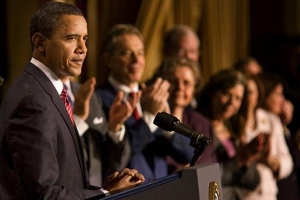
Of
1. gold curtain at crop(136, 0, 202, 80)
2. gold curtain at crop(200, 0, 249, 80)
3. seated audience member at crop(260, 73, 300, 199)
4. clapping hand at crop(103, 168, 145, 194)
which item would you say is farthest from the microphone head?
gold curtain at crop(200, 0, 249, 80)

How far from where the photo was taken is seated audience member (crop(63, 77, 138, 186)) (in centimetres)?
396

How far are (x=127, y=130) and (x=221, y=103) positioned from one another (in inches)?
32.0

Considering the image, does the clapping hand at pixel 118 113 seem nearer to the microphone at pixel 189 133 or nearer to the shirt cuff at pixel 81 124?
the shirt cuff at pixel 81 124

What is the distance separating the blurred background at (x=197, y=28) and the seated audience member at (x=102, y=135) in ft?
3.17

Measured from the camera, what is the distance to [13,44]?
16.0 ft

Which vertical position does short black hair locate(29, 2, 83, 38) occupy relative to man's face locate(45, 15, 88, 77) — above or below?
above

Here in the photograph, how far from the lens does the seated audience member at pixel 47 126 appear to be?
258 cm

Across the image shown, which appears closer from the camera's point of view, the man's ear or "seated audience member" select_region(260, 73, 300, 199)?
the man's ear

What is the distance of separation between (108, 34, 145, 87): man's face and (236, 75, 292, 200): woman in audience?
871mm

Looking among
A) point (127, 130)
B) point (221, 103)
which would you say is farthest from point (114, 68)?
point (221, 103)

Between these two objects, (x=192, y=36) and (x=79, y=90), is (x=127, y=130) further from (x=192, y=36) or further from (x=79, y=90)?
(x=192, y=36)

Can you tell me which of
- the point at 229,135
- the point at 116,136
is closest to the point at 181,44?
the point at 229,135

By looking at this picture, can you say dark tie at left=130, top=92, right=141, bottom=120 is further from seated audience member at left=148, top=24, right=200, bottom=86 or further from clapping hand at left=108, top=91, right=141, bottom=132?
seated audience member at left=148, top=24, right=200, bottom=86

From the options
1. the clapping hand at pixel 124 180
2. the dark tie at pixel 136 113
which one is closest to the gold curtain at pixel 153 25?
the dark tie at pixel 136 113
